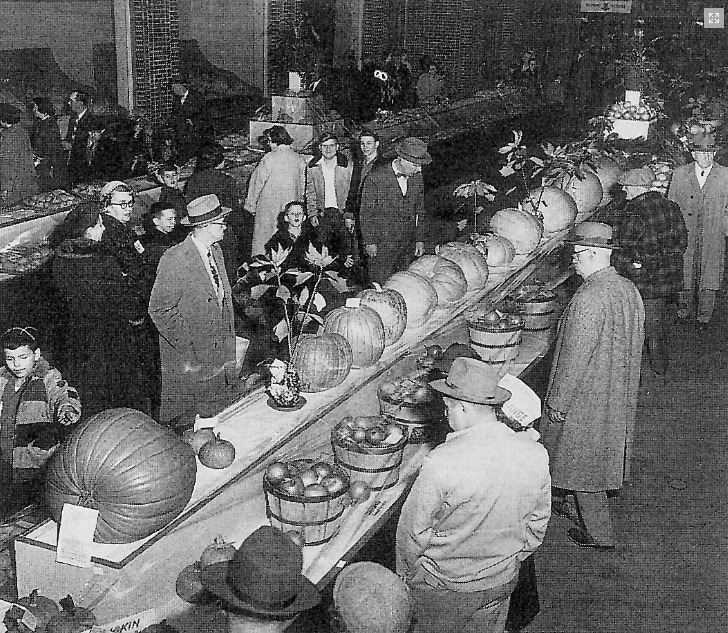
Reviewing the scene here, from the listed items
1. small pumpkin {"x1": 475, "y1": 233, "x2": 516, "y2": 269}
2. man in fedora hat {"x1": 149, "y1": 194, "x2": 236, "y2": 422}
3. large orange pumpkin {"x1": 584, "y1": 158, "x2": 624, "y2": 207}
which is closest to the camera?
man in fedora hat {"x1": 149, "y1": 194, "x2": 236, "y2": 422}

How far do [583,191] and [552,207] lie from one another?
80 cm

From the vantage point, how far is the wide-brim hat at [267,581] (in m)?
2.80

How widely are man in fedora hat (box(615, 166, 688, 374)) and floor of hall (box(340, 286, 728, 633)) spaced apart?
35.3 inches

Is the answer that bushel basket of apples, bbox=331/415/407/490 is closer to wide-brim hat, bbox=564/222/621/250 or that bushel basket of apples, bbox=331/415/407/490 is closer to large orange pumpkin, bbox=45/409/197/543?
large orange pumpkin, bbox=45/409/197/543

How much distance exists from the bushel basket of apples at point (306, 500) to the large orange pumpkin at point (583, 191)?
5.55 metres

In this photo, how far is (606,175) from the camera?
32.8ft

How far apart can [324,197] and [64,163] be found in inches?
131

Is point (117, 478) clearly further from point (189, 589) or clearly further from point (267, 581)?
point (267, 581)

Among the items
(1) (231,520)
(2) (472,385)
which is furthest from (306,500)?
(2) (472,385)

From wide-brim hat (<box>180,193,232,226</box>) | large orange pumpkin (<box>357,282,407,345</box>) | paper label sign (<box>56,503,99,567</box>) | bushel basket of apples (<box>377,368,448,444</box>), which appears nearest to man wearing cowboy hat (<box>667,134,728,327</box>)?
large orange pumpkin (<box>357,282,407,345</box>)

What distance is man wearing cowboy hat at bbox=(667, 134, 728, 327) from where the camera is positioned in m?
8.87

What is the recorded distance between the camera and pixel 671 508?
6.05 meters

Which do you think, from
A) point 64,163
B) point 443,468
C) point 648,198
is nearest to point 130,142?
point 64,163

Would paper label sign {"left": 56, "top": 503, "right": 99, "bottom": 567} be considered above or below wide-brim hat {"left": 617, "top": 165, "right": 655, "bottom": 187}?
below
